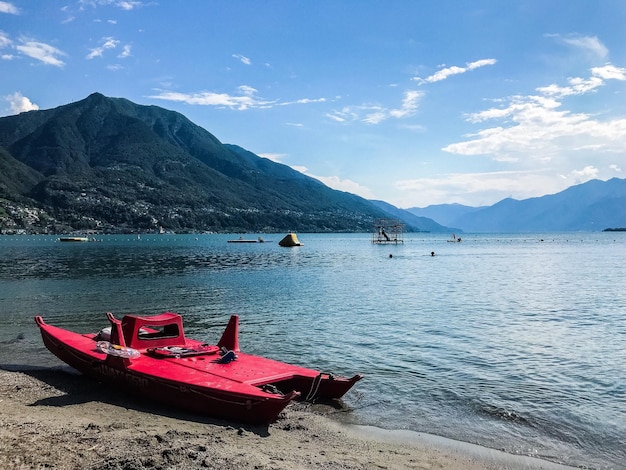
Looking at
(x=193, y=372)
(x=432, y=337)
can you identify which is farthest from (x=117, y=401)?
(x=432, y=337)

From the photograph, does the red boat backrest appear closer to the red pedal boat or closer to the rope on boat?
the red pedal boat

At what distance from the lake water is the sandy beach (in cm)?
107

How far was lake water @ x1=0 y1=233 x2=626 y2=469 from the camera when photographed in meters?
13.0

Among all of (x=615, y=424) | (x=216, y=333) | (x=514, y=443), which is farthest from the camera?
(x=216, y=333)

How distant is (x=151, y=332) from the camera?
16.9 metres

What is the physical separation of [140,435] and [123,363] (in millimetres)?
3618

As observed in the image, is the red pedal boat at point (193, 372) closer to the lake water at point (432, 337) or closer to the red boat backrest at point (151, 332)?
the red boat backrest at point (151, 332)

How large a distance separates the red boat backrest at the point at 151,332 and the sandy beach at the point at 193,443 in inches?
86.7

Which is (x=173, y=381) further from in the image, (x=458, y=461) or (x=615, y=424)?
(x=615, y=424)

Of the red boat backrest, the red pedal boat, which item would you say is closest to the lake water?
the red pedal boat

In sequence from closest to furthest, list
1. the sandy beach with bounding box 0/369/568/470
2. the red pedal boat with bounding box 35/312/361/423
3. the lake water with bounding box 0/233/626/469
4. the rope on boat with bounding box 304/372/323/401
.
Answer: the sandy beach with bounding box 0/369/568/470 → the red pedal boat with bounding box 35/312/361/423 → the lake water with bounding box 0/233/626/469 → the rope on boat with bounding box 304/372/323/401

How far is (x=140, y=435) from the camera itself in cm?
1084

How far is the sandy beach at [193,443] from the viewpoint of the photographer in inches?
372

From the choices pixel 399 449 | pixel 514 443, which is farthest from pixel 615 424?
pixel 399 449
